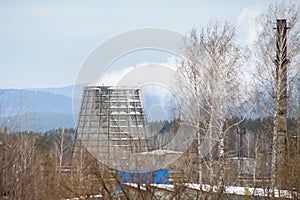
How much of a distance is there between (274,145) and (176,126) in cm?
408

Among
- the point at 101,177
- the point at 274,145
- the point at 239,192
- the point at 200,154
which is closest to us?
the point at 101,177

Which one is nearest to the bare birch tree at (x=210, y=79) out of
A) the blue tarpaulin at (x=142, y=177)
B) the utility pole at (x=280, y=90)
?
the utility pole at (x=280, y=90)

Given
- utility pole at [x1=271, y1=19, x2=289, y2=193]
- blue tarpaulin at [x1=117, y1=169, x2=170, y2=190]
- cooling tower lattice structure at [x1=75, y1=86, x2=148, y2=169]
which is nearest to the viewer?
blue tarpaulin at [x1=117, y1=169, x2=170, y2=190]

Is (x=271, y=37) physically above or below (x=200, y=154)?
above

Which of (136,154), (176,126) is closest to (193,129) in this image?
(176,126)

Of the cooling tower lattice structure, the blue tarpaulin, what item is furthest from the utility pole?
the blue tarpaulin

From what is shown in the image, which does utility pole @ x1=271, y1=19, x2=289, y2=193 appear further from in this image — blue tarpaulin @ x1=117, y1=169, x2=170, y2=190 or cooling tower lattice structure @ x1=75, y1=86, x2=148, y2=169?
blue tarpaulin @ x1=117, y1=169, x2=170, y2=190

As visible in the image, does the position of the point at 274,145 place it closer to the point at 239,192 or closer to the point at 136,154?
the point at 239,192

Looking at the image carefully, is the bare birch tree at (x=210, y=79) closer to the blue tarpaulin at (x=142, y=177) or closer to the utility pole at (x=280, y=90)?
the utility pole at (x=280, y=90)

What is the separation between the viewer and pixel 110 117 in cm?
1905

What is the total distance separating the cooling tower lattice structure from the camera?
1852 centimetres

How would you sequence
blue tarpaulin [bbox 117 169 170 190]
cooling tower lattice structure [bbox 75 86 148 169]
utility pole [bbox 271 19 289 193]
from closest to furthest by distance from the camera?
blue tarpaulin [bbox 117 169 170 190], utility pole [bbox 271 19 289 193], cooling tower lattice structure [bbox 75 86 148 169]

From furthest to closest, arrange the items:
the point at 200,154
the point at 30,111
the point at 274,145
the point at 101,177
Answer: the point at 200,154 → the point at 274,145 → the point at 30,111 → the point at 101,177

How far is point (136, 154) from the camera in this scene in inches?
504
